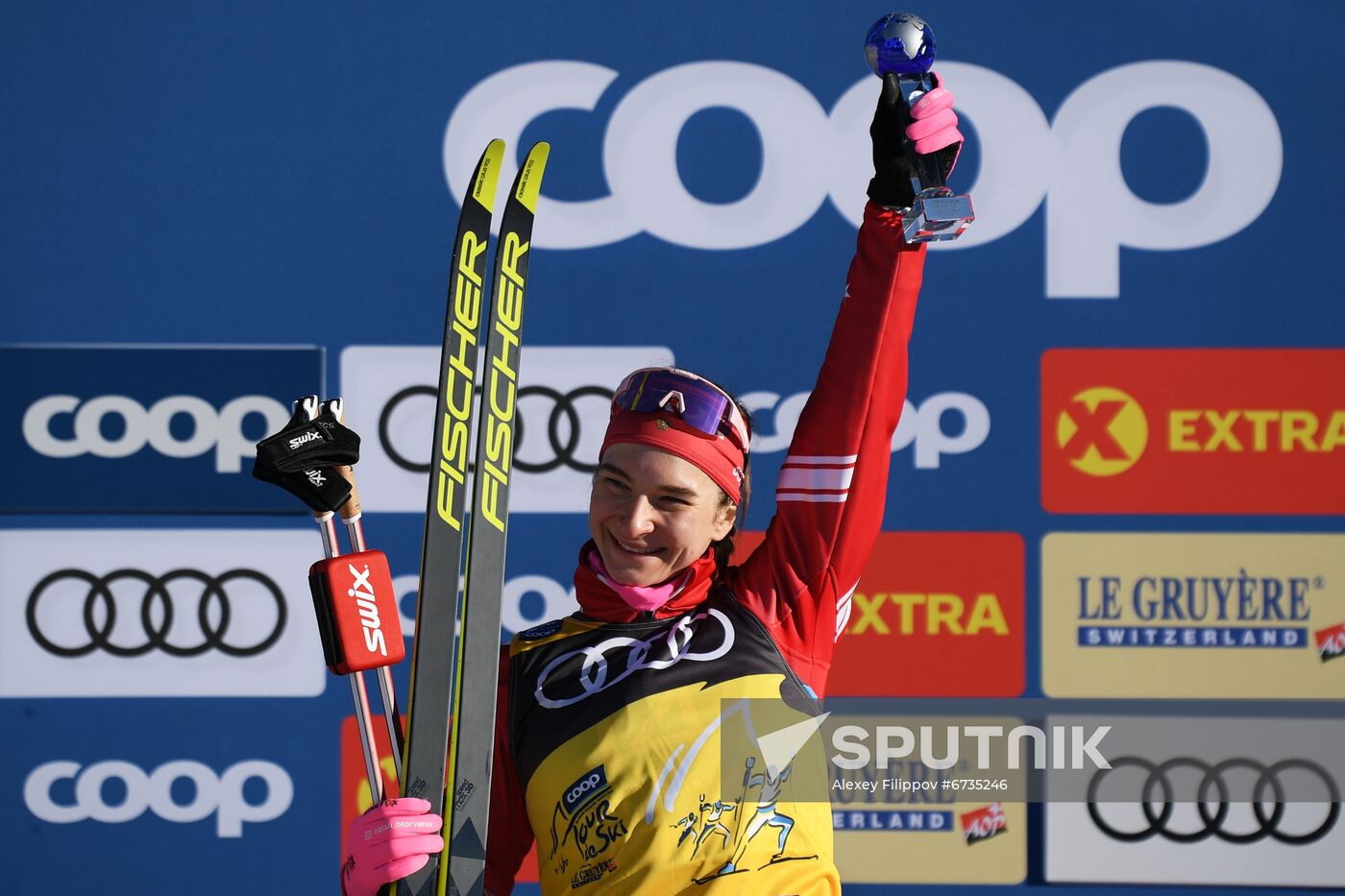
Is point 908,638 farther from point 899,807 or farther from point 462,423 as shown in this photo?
point 462,423

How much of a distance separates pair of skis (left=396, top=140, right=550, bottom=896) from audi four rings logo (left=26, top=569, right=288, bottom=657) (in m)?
1.09

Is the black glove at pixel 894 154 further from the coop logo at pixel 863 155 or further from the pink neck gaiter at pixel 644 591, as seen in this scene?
the coop logo at pixel 863 155

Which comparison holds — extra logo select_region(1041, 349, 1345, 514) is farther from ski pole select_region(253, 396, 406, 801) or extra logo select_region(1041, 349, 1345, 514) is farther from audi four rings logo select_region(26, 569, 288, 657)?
audi four rings logo select_region(26, 569, 288, 657)

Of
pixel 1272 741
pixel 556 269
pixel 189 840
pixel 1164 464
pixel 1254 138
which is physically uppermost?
pixel 1254 138

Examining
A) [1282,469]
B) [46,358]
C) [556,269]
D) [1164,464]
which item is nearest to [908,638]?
[1164,464]

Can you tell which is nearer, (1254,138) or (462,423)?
(462,423)

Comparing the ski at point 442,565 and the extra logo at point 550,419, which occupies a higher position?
the extra logo at point 550,419

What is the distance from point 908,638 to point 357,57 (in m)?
1.51

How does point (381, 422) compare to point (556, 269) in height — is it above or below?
below

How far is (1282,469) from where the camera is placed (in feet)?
7.91

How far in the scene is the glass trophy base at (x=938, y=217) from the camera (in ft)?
4.41

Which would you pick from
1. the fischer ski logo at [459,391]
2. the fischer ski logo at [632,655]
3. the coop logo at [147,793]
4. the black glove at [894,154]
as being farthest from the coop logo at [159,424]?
the black glove at [894,154]

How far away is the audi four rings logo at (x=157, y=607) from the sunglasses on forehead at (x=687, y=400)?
3.88 feet

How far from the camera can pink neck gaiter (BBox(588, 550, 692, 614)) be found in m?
1.48
